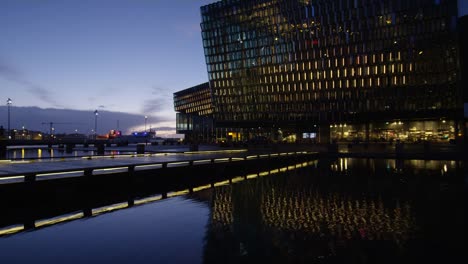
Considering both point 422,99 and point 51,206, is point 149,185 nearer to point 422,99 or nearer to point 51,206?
point 51,206

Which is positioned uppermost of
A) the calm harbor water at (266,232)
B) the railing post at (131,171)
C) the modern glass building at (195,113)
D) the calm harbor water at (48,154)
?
the modern glass building at (195,113)

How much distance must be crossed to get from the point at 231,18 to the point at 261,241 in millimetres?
103734

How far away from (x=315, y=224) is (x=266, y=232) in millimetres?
1906

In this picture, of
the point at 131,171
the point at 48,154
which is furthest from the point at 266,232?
the point at 48,154

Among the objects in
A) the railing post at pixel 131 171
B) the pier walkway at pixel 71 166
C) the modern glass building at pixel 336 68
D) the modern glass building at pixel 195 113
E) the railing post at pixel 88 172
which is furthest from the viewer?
the modern glass building at pixel 195 113

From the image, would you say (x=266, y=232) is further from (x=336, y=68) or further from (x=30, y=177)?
(x=336, y=68)

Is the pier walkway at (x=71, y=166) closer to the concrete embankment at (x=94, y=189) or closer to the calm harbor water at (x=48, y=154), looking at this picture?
the concrete embankment at (x=94, y=189)

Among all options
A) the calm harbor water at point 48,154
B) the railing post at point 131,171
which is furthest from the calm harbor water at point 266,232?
the calm harbor water at point 48,154

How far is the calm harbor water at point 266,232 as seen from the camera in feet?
29.7

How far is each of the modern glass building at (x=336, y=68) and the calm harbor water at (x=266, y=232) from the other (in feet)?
249

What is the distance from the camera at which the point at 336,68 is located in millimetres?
94375

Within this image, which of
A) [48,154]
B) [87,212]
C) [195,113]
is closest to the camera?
[87,212]

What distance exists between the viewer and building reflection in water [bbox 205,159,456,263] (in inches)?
360

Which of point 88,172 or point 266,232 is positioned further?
point 88,172
